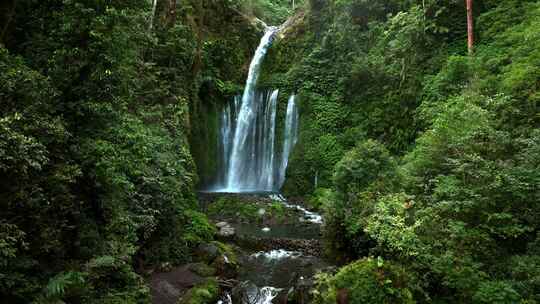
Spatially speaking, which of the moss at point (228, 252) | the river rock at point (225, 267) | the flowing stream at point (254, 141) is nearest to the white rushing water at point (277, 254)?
the moss at point (228, 252)

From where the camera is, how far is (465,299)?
5883 millimetres

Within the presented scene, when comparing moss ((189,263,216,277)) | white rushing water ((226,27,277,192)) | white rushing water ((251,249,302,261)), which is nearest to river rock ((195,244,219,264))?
moss ((189,263,216,277))

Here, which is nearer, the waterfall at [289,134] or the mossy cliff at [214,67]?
the mossy cliff at [214,67]

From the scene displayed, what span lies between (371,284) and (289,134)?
15894 millimetres

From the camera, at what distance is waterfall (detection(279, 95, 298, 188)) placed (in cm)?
2145

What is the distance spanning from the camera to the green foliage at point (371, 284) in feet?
20.0

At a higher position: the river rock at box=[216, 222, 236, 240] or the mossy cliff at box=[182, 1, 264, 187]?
the mossy cliff at box=[182, 1, 264, 187]

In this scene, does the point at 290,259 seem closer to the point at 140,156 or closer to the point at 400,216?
the point at 400,216

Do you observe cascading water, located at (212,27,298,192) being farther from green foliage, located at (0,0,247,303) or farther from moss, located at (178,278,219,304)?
green foliage, located at (0,0,247,303)

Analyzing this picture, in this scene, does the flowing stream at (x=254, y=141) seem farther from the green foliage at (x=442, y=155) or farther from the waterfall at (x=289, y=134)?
the green foliage at (x=442, y=155)

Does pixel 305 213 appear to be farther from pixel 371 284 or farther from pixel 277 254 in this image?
pixel 371 284

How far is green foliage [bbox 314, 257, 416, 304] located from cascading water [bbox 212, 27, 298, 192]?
14.8m

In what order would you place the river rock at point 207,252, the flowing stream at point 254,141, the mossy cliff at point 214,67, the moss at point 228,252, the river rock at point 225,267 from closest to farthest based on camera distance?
the river rock at point 225,267 < the river rock at point 207,252 < the moss at point 228,252 < the mossy cliff at point 214,67 < the flowing stream at point 254,141

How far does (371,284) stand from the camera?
6207 mm
